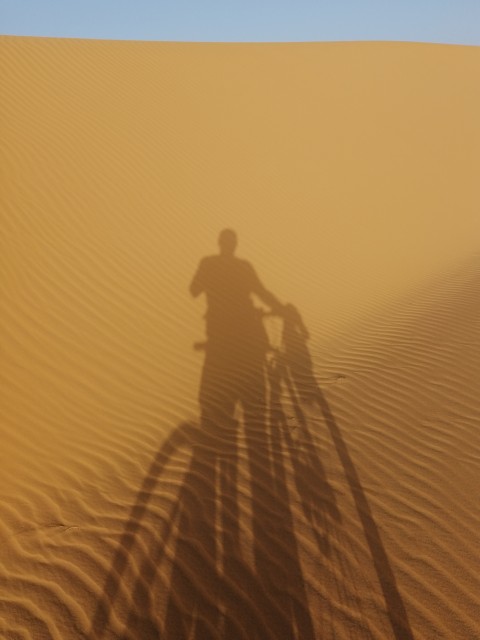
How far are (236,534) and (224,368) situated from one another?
282cm

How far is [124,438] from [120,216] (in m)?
4.98

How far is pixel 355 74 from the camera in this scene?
1695 centimetres

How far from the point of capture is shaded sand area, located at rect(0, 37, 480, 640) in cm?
286

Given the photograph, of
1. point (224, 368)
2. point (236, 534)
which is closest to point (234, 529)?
point (236, 534)

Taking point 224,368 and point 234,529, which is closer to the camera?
point 234,529

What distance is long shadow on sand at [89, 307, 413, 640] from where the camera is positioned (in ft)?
A: 8.74

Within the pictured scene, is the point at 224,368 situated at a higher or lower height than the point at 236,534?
higher

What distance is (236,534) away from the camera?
3.24 meters

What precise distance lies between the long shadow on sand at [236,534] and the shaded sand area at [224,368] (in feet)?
0.05

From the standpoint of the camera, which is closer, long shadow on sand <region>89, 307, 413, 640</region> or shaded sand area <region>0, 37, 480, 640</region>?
long shadow on sand <region>89, 307, 413, 640</region>

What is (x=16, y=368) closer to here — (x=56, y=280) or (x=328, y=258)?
(x=56, y=280)

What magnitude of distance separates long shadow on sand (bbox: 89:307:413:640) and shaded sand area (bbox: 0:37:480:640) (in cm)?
2

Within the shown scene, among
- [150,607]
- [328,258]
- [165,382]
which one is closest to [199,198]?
[328,258]

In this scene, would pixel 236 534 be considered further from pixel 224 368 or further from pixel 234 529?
pixel 224 368
